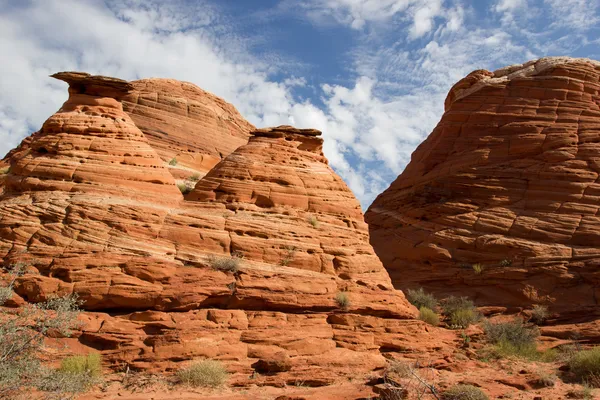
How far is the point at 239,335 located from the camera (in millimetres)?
12195

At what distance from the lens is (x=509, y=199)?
24.8 meters

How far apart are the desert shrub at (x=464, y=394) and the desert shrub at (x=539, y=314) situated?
1100cm

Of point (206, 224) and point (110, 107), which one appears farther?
point (110, 107)

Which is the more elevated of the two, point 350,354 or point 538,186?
point 538,186

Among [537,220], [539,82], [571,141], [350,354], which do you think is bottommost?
[350,354]

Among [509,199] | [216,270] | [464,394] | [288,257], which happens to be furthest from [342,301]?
[509,199]

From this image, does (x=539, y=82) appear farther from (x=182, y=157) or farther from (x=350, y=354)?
(x=350, y=354)

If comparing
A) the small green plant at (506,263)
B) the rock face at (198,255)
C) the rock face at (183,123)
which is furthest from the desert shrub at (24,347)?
the small green plant at (506,263)

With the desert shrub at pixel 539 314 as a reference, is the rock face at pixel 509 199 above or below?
above

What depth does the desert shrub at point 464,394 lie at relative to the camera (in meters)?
10.5

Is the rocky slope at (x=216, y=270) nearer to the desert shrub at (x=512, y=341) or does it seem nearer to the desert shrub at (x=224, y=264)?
the desert shrub at (x=224, y=264)

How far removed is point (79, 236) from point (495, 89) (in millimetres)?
24661

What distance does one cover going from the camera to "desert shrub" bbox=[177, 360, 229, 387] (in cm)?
1061

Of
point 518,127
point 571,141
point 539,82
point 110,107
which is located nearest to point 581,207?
point 571,141
